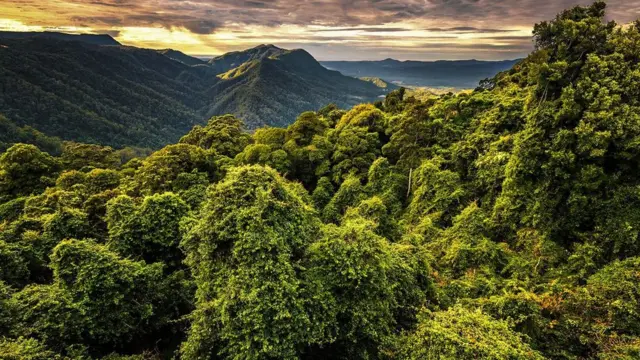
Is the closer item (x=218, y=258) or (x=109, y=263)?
(x=218, y=258)

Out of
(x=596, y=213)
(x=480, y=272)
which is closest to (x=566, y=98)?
(x=596, y=213)

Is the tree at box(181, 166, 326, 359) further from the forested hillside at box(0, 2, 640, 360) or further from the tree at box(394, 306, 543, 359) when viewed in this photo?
the tree at box(394, 306, 543, 359)

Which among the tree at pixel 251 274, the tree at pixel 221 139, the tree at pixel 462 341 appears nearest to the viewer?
the tree at pixel 462 341

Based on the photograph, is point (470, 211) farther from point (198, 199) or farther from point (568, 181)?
point (198, 199)

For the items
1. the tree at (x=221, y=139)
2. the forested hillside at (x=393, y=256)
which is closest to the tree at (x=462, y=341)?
the forested hillside at (x=393, y=256)

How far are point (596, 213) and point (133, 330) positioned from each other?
977 inches

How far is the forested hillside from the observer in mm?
11852

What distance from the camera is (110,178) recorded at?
33.9m

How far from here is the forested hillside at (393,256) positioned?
38.9 ft

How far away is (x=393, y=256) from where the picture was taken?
1606cm

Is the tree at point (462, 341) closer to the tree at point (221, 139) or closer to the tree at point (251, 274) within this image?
the tree at point (251, 274)

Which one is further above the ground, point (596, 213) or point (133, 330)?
point (596, 213)

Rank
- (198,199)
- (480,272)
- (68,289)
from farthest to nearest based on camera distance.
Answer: (198,199) < (480,272) < (68,289)

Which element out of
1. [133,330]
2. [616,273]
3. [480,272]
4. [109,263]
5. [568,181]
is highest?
[568,181]
